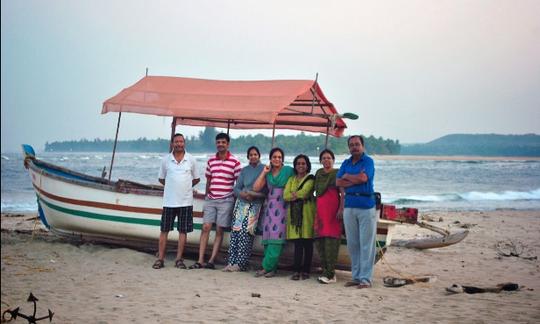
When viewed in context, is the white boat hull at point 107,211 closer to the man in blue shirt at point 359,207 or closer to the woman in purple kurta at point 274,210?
the woman in purple kurta at point 274,210

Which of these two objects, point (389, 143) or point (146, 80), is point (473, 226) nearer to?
point (146, 80)

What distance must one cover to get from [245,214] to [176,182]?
0.95 m

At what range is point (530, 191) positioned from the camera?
23531mm

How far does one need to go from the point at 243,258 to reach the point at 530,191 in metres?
21.2

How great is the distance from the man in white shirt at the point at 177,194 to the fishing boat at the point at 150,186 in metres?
0.31

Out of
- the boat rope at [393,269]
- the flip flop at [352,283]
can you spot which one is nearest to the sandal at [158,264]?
the flip flop at [352,283]

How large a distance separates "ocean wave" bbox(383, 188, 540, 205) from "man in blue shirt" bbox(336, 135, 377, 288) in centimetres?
1530

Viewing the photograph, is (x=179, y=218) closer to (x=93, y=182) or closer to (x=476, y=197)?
(x=93, y=182)

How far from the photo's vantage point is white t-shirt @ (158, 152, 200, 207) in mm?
6320

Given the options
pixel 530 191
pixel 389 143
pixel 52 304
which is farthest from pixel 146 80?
pixel 389 143

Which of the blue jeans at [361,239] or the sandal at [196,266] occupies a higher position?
the blue jeans at [361,239]

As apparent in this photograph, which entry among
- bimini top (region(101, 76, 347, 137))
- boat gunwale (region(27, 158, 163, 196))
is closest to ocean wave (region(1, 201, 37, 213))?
boat gunwale (region(27, 158, 163, 196))

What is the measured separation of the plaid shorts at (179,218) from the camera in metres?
6.39

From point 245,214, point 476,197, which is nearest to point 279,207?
point 245,214
